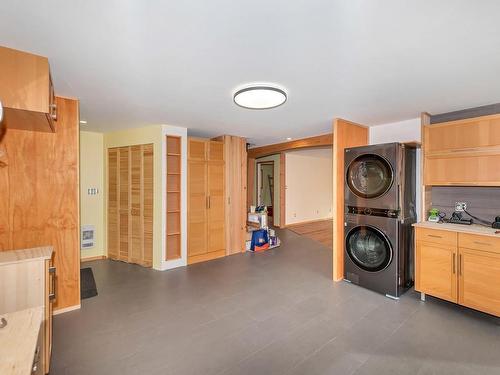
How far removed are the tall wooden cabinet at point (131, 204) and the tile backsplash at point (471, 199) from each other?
4.05 m

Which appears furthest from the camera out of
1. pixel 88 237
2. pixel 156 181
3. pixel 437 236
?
pixel 88 237

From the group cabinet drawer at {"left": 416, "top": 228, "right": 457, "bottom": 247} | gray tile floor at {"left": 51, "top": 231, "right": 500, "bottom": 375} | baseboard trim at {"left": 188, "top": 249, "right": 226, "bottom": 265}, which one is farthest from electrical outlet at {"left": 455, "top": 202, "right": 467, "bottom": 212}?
baseboard trim at {"left": 188, "top": 249, "right": 226, "bottom": 265}

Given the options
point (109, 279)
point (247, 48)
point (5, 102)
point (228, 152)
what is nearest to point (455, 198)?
point (247, 48)

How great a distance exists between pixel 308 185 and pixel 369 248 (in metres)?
4.97

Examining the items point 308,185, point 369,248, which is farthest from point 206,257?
point 308,185

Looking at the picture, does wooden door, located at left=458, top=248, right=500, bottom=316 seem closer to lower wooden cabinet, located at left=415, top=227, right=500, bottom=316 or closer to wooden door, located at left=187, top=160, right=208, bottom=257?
lower wooden cabinet, located at left=415, top=227, right=500, bottom=316

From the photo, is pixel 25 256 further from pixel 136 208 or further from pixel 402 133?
pixel 402 133

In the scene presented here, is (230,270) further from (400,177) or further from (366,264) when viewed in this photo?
(400,177)

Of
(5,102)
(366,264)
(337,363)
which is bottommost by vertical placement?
(337,363)

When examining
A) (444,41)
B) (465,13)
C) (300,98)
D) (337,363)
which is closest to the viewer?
(465,13)

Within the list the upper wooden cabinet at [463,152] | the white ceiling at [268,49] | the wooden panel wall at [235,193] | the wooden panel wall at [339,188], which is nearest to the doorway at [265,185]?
the wooden panel wall at [235,193]

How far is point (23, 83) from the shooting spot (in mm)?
1629

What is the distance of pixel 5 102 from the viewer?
1574mm

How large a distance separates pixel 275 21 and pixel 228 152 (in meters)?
3.36
